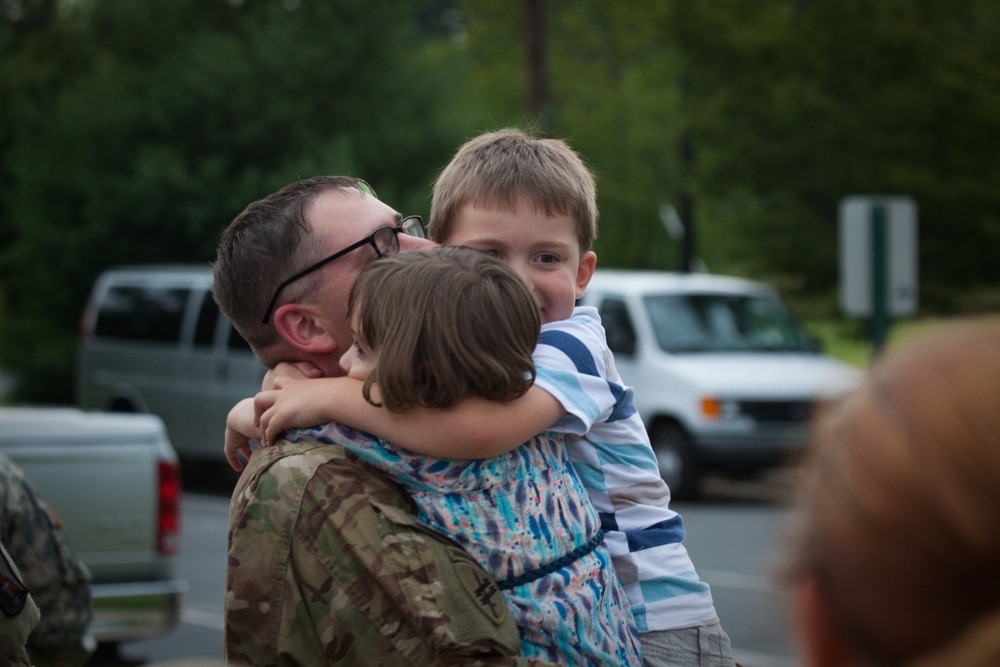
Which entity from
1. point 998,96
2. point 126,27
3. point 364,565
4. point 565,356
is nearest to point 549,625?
point 364,565

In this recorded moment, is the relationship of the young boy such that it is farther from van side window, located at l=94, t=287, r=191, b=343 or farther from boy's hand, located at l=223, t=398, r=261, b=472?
van side window, located at l=94, t=287, r=191, b=343

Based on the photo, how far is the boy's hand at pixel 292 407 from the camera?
192 centimetres

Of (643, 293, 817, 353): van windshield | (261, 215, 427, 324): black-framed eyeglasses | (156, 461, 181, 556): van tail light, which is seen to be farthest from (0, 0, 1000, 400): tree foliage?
(261, 215, 427, 324): black-framed eyeglasses

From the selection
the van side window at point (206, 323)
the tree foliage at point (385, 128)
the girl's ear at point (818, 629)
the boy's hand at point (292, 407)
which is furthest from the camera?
the tree foliage at point (385, 128)

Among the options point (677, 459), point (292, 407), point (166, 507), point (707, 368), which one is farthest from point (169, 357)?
point (292, 407)

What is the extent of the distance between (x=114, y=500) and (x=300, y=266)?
478 centimetres

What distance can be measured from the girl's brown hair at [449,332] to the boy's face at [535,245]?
0.48m

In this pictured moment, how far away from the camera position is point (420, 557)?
1762 millimetres

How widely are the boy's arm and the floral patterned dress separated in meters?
0.04

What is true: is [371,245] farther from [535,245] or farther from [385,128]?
[385,128]

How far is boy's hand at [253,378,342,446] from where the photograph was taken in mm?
1919

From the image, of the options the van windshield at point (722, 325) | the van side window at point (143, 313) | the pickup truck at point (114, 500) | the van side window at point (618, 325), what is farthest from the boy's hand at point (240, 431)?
the van side window at point (143, 313)

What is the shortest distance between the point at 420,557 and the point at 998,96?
1348 centimetres

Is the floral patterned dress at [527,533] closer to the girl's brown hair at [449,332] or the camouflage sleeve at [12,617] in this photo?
the girl's brown hair at [449,332]
